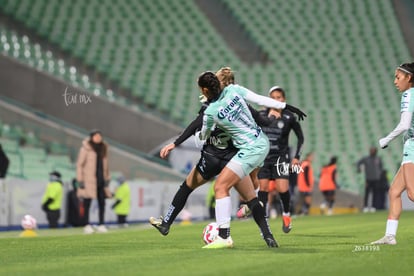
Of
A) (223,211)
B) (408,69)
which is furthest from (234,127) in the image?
(408,69)

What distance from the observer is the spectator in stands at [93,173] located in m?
20.6

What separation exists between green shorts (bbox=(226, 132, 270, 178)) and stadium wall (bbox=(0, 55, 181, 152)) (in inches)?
755

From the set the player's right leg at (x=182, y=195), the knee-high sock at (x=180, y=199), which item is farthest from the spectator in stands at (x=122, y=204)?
the knee-high sock at (x=180, y=199)

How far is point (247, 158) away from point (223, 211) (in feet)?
2.31

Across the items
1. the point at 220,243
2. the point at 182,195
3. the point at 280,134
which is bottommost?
the point at 220,243

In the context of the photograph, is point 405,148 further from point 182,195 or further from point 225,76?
point 182,195

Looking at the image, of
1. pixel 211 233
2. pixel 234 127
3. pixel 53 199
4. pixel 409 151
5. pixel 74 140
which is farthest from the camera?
pixel 74 140

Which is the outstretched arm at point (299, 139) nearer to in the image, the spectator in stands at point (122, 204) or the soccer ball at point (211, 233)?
the soccer ball at point (211, 233)

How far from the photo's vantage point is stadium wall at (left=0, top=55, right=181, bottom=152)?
3092 cm

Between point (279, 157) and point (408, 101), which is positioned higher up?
point (408, 101)

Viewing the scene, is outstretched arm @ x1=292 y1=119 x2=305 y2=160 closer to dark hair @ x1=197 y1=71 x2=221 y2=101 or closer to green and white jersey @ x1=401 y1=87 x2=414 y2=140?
green and white jersey @ x1=401 y1=87 x2=414 y2=140

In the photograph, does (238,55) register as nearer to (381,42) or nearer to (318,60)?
(318,60)

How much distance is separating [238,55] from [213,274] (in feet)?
105

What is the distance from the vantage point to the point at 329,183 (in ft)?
103
